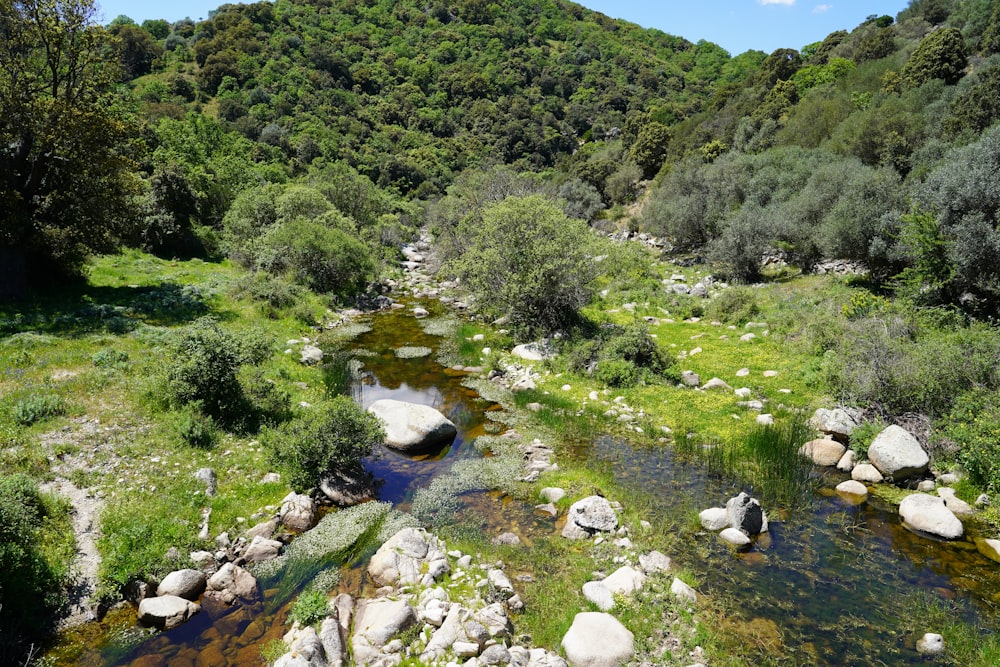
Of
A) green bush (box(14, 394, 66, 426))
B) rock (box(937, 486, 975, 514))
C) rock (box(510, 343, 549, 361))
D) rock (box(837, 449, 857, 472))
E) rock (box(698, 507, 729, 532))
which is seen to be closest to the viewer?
rock (box(698, 507, 729, 532))

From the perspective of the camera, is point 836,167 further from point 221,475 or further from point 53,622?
point 53,622

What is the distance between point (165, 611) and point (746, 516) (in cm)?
1129

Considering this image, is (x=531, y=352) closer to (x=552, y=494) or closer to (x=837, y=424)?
(x=552, y=494)

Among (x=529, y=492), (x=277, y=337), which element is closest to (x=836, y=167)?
(x=529, y=492)

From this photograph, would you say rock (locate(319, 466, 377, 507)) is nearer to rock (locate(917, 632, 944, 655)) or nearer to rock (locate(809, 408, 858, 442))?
rock (locate(917, 632, 944, 655))

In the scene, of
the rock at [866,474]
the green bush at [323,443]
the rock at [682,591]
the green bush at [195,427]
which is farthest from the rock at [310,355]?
the rock at [866,474]

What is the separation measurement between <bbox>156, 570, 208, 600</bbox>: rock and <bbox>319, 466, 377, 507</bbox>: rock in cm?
332

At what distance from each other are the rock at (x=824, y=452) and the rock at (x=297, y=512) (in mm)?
12971

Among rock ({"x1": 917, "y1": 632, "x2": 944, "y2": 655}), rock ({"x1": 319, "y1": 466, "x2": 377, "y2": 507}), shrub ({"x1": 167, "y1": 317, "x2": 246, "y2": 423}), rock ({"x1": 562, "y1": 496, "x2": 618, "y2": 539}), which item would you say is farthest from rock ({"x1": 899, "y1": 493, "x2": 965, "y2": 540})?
shrub ({"x1": 167, "y1": 317, "x2": 246, "y2": 423})

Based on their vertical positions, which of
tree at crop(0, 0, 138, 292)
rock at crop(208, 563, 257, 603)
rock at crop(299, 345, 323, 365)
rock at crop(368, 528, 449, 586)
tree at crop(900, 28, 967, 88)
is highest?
tree at crop(900, 28, 967, 88)

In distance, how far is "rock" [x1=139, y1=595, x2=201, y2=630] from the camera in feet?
27.2

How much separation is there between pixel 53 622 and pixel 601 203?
2597 inches

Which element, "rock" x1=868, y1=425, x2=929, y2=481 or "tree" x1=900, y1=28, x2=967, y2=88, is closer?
"rock" x1=868, y1=425, x2=929, y2=481

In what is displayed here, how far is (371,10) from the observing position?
5960 inches
